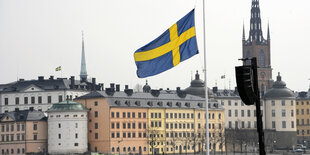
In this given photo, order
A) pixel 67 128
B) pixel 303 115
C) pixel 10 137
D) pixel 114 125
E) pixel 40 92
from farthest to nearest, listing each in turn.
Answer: pixel 303 115
pixel 40 92
pixel 10 137
pixel 114 125
pixel 67 128

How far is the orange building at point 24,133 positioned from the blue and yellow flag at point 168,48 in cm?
10780

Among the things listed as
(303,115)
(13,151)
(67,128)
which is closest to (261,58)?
(303,115)

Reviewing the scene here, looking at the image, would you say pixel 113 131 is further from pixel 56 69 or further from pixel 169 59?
pixel 169 59

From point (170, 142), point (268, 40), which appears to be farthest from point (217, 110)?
point (268, 40)

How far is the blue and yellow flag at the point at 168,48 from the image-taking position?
27.2m

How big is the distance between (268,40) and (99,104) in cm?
7872

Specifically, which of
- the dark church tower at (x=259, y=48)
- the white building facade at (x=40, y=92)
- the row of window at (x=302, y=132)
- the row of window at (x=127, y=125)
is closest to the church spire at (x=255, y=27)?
the dark church tower at (x=259, y=48)

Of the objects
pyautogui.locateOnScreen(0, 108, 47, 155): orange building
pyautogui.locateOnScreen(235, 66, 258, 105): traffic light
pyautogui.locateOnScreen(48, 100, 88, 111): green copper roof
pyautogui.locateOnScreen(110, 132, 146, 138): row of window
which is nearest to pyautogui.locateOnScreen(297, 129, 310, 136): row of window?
pyautogui.locateOnScreen(110, 132, 146, 138): row of window

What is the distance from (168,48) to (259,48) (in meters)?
171

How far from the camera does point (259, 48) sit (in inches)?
7717

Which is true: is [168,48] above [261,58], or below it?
below

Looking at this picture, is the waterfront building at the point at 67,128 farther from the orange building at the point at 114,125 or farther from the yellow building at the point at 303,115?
the yellow building at the point at 303,115

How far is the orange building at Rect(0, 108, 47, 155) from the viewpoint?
441 feet

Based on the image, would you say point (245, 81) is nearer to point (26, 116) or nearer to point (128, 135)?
point (128, 135)
